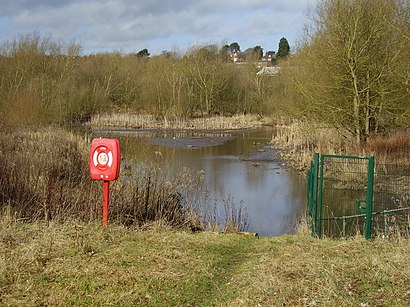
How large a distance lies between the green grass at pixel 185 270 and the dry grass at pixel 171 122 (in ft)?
106

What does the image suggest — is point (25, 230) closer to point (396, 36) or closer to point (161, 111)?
point (396, 36)

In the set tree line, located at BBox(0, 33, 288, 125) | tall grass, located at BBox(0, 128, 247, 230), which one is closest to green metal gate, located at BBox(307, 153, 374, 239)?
tall grass, located at BBox(0, 128, 247, 230)

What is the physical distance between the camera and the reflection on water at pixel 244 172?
40.1 feet

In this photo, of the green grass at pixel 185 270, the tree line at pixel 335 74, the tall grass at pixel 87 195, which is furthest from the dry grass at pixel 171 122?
the green grass at pixel 185 270

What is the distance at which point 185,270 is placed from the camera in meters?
5.39

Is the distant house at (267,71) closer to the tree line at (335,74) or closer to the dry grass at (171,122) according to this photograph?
the dry grass at (171,122)

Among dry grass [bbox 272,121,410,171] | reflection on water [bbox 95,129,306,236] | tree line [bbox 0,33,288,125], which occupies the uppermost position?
tree line [bbox 0,33,288,125]

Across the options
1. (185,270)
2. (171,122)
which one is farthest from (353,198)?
(171,122)

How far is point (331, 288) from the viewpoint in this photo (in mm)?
4555

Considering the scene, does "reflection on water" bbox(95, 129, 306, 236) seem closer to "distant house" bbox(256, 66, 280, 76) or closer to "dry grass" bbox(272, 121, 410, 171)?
"dry grass" bbox(272, 121, 410, 171)

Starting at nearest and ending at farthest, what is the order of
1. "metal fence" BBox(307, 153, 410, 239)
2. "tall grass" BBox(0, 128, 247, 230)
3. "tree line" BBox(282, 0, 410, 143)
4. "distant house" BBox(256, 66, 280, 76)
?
"tall grass" BBox(0, 128, 247, 230) → "metal fence" BBox(307, 153, 410, 239) → "tree line" BBox(282, 0, 410, 143) → "distant house" BBox(256, 66, 280, 76)

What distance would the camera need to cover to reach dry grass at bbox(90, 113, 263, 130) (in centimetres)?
3869

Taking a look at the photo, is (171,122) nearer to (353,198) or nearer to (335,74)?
(335,74)

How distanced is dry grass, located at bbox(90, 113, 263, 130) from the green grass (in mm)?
32304
